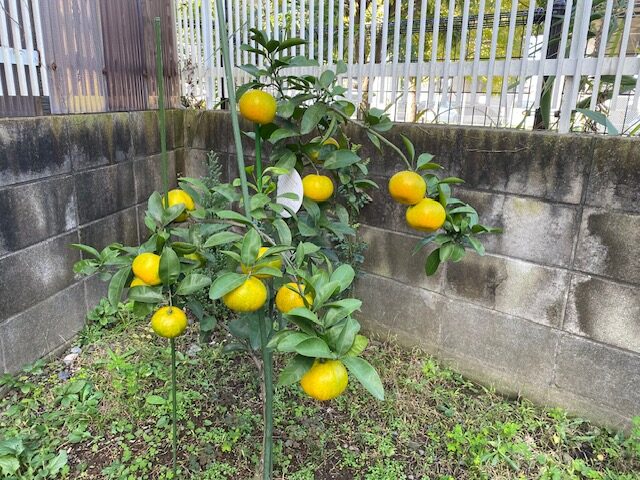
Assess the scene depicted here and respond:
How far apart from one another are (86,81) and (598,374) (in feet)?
9.94

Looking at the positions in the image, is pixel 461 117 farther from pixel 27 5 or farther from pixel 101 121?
pixel 27 5

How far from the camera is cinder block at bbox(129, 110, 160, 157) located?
3.07m

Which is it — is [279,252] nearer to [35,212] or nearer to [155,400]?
[155,400]

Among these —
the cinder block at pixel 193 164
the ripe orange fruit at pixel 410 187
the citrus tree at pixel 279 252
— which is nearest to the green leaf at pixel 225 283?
the citrus tree at pixel 279 252

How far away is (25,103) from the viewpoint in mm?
2412

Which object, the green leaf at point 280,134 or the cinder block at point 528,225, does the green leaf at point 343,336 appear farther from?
the cinder block at point 528,225

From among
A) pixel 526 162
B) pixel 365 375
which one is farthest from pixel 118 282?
pixel 526 162

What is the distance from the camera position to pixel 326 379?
0.97 meters

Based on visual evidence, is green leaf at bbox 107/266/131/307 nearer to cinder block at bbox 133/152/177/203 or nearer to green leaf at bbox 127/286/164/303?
green leaf at bbox 127/286/164/303

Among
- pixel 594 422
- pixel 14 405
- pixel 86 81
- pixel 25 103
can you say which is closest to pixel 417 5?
pixel 86 81

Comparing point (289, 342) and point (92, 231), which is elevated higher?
point (289, 342)

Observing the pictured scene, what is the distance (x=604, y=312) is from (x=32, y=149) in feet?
8.95

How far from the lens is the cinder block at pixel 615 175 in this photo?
1.96 m

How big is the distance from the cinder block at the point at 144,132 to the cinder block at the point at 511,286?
2.03 m
